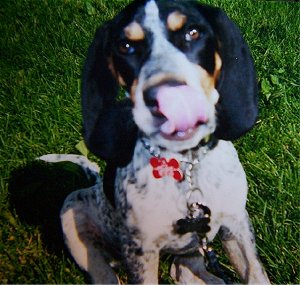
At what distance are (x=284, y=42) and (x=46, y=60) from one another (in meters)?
0.80

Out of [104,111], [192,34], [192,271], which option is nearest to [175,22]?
[192,34]

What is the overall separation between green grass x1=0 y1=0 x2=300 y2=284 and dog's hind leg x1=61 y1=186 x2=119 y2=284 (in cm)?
5

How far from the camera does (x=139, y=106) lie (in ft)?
3.62

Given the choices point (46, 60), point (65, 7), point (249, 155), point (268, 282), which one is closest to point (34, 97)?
point (46, 60)

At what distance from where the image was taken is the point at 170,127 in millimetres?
1089

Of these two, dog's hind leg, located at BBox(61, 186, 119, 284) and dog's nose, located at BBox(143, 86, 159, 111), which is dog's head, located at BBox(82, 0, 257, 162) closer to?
dog's nose, located at BBox(143, 86, 159, 111)

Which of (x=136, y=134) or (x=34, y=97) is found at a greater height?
(x=136, y=134)

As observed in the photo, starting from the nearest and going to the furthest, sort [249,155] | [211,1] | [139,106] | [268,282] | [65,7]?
1. [139,106]
2. [268,282]
3. [211,1]
4. [249,155]
5. [65,7]

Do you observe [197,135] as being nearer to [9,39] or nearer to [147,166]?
[147,166]

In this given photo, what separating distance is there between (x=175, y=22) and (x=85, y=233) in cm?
69

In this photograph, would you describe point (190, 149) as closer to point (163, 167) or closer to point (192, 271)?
point (163, 167)

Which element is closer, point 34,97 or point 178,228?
point 178,228

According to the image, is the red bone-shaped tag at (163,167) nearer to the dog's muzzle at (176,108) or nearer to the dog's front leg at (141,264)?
the dog's muzzle at (176,108)

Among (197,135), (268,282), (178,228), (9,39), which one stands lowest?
(268,282)
